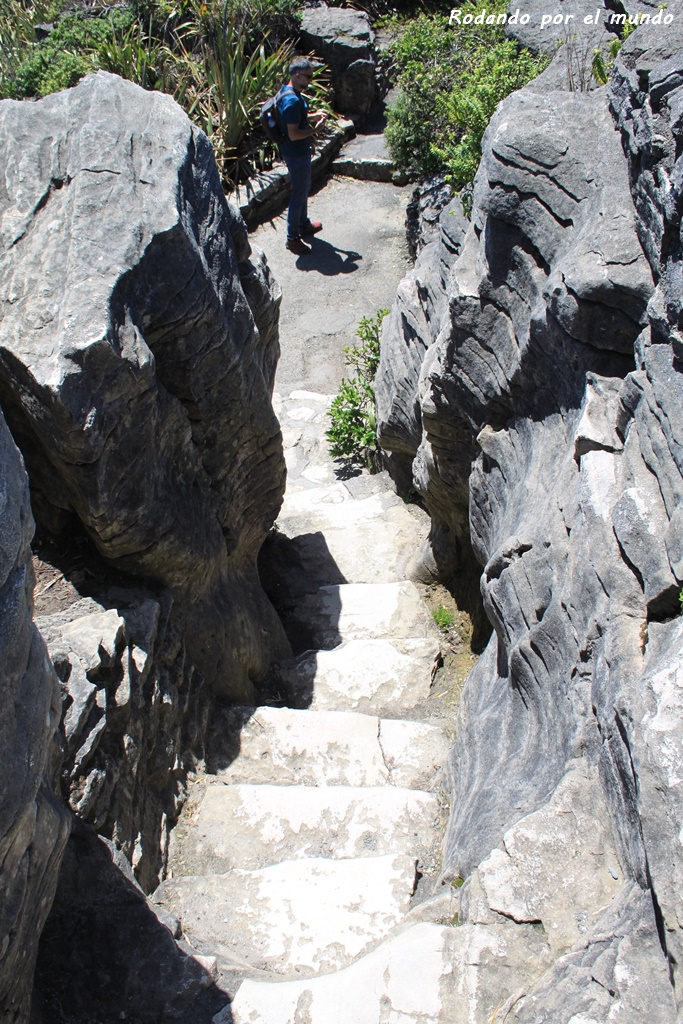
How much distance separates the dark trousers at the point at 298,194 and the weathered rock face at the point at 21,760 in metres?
9.25

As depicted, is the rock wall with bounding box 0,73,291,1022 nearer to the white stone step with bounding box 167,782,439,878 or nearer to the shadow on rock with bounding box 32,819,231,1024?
the shadow on rock with bounding box 32,819,231,1024


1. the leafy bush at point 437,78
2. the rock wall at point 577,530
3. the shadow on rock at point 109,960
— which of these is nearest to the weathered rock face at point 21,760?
the shadow on rock at point 109,960

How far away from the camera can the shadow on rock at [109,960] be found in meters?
2.86

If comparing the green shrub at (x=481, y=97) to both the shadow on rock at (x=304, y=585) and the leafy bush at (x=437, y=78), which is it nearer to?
the leafy bush at (x=437, y=78)

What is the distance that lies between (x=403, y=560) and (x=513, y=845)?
4.65m

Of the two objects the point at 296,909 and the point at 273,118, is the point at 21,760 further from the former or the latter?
the point at 273,118

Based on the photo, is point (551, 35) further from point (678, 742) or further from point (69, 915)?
point (69, 915)

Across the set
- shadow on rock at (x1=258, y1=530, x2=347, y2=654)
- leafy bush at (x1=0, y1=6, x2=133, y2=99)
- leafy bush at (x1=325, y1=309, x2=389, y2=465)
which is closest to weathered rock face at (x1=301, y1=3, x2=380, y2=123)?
leafy bush at (x1=0, y1=6, x2=133, y2=99)

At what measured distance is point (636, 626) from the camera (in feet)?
9.61

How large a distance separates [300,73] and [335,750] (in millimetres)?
8238

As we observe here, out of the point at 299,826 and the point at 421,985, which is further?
the point at 299,826

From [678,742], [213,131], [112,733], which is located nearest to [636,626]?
[678,742]

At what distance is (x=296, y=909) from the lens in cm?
350

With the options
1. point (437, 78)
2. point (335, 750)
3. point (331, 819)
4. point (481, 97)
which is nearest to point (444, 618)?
point (335, 750)
